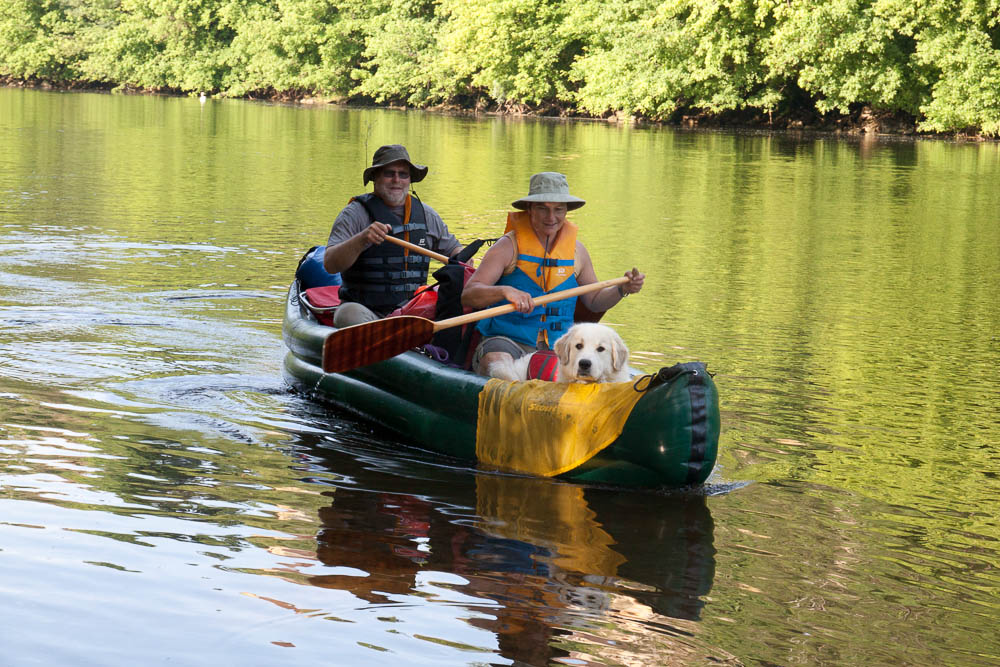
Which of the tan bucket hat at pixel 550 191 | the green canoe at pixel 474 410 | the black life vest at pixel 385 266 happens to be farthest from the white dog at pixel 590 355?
the black life vest at pixel 385 266

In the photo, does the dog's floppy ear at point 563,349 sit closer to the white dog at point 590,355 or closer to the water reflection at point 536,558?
the white dog at point 590,355

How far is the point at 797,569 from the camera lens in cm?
435

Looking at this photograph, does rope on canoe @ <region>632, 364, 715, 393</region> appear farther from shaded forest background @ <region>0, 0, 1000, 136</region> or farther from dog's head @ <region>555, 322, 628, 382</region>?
shaded forest background @ <region>0, 0, 1000, 136</region>

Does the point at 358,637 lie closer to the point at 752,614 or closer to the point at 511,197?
the point at 752,614

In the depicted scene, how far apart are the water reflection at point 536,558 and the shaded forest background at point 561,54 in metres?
30.4

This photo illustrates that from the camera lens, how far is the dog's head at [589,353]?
206 inches

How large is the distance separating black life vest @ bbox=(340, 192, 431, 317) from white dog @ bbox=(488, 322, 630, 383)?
1843mm

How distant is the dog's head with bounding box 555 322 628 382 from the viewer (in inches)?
206

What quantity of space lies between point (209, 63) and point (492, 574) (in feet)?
208

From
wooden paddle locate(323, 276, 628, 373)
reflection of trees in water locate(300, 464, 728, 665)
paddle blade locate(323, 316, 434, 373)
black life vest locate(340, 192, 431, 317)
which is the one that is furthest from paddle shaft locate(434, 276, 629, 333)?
black life vest locate(340, 192, 431, 317)

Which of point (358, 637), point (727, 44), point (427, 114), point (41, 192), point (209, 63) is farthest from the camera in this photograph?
point (209, 63)

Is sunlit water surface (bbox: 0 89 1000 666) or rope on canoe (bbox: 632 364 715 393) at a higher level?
rope on canoe (bbox: 632 364 715 393)

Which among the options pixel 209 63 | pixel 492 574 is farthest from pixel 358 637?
pixel 209 63

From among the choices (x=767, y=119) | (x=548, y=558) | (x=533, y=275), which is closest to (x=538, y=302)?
(x=533, y=275)
